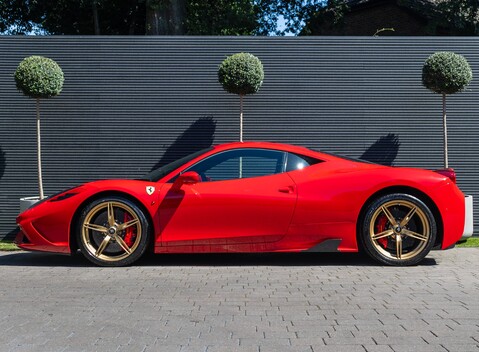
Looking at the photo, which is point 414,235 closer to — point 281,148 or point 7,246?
point 281,148

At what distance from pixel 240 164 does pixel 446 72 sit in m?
3.83

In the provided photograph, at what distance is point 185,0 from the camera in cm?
2239

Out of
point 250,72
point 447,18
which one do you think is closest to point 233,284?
point 250,72

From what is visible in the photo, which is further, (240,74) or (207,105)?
(207,105)

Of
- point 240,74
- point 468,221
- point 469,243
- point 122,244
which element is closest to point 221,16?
point 240,74

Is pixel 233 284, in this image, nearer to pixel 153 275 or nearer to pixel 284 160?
pixel 153 275

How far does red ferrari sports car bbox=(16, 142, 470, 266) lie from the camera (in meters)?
7.28

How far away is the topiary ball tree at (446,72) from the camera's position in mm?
9570

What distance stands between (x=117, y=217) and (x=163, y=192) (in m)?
0.58

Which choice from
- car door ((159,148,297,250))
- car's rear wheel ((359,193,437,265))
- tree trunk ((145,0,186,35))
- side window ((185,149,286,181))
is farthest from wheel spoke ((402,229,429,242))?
tree trunk ((145,0,186,35))

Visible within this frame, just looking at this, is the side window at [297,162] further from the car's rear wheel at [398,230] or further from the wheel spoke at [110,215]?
the wheel spoke at [110,215]

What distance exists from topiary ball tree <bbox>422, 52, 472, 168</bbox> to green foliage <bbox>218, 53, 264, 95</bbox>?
244cm

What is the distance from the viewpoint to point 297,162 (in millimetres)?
7547

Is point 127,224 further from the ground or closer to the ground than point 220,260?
further from the ground
